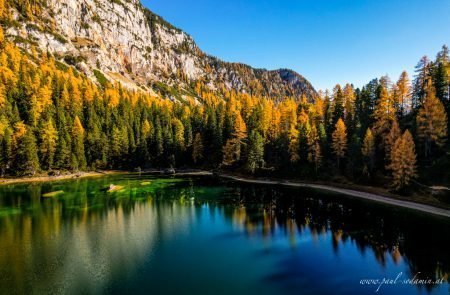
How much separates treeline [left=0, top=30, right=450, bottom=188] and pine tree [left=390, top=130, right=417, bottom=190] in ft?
0.68

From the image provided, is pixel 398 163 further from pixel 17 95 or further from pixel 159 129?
pixel 17 95

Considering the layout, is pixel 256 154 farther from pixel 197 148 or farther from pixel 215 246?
pixel 215 246

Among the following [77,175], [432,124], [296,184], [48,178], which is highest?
[432,124]

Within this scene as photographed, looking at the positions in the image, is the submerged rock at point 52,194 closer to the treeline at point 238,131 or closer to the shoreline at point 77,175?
the shoreline at point 77,175

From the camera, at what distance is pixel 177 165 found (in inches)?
4973

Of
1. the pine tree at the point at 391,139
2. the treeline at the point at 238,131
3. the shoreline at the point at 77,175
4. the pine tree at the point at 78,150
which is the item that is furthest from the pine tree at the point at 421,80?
the pine tree at the point at 78,150

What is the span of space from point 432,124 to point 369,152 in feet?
46.0

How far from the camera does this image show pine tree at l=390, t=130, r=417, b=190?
58.2 meters

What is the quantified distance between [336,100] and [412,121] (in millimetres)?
27647

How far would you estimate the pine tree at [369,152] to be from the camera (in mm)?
68875

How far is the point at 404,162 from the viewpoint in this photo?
58500 mm

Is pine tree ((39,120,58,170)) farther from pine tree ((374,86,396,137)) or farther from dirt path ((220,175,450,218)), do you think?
pine tree ((374,86,396,137))

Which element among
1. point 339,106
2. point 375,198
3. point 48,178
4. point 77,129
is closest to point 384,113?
point 339,106

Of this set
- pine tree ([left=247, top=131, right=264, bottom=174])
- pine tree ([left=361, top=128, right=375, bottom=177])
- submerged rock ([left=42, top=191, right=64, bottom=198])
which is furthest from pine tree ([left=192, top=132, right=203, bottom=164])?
pine tree ([left=361, top=128, right=375, bottom=177])
